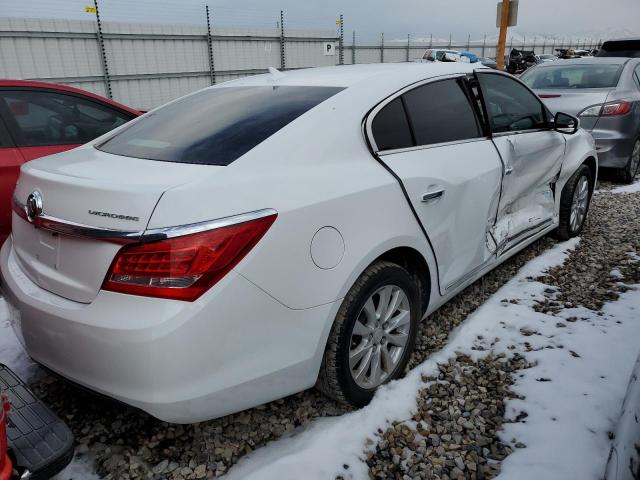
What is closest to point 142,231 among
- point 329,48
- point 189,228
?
point 189,228

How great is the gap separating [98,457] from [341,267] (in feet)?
4.27

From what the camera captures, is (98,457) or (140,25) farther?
(140,25)

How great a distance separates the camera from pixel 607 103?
6.06 m

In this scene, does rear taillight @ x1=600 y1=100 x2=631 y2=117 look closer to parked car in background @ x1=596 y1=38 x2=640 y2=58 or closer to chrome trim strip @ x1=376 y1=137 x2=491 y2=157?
chrome trim strip @ x1=376 y1=137 x2=491 y2=157

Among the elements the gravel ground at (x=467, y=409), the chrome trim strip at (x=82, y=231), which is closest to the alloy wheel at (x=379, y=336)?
the gravel ground at (x=467, y=409)

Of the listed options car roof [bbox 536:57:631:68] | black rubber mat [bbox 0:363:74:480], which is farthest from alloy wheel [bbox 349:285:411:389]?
car roof [bbox 536:57:631:68]

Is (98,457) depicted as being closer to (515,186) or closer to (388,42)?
(515,186)

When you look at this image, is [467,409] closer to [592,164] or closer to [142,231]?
[142,231]

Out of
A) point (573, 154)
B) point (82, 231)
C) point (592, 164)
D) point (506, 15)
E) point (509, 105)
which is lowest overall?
point (592, 164)

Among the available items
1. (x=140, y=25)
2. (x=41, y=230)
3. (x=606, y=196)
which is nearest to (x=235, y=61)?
(x=140, y=25)

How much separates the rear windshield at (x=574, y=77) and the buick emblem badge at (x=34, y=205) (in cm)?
670

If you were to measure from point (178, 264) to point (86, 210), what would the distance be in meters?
0.42

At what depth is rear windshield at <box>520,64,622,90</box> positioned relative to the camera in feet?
21.4

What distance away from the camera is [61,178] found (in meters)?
1.95
